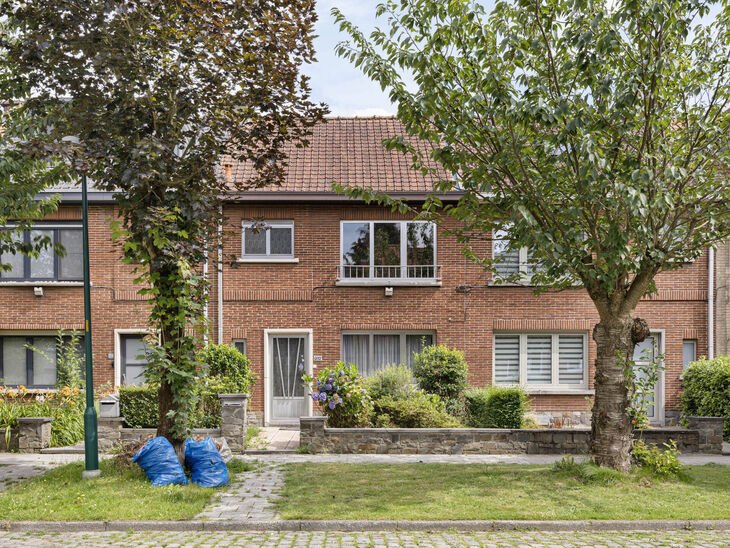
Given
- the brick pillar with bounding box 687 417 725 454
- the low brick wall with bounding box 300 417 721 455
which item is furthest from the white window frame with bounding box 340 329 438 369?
the brick pillar with bounding box 687 417 725 454

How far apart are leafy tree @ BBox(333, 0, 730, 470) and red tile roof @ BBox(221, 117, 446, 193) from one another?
617cm

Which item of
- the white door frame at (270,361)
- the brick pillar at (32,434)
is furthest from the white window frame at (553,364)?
the brick pillar at (32,434)

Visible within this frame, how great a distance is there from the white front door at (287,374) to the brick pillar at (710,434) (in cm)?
850

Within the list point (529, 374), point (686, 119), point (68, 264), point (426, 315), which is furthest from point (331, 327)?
point (686, 119)

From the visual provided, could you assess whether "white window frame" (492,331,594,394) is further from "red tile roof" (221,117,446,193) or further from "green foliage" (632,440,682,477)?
"green foliage" (632,440,682,477)

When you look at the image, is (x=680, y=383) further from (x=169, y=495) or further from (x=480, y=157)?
(x=169, y=495)

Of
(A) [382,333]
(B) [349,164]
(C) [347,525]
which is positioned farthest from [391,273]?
(C) [347,525]

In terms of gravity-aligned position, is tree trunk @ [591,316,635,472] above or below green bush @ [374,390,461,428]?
above

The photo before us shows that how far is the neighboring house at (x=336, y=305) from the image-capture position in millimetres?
15188

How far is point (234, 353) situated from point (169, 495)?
227 inches

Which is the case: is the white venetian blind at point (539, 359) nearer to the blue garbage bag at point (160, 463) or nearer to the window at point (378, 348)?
the window at point (378, 348)

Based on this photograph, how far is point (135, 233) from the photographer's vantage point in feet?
28.6

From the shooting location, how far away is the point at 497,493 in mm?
8273

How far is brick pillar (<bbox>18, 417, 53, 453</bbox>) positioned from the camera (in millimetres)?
11578
